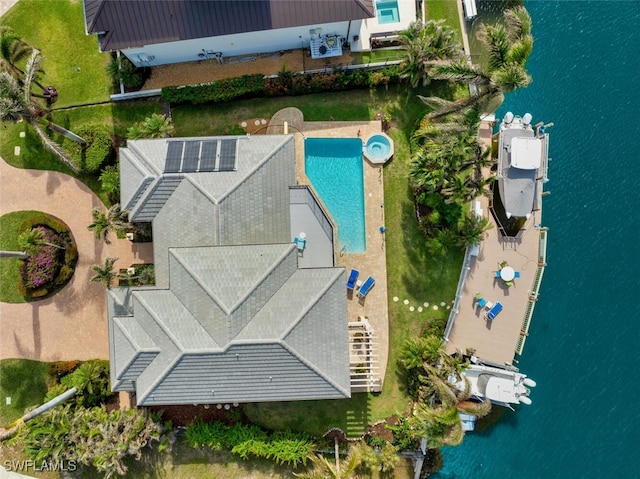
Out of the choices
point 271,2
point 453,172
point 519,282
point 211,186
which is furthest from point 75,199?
point 519,282

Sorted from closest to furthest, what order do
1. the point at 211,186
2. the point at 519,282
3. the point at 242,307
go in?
the point at 242,307
the point at 211,186
the point at 519,282

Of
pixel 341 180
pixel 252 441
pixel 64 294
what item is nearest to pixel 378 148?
pixel 341 180

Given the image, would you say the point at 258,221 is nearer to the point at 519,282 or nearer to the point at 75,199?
the point at 75,199

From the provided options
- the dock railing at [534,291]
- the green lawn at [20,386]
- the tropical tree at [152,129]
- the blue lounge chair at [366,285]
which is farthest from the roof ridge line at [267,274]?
the dock railing at [534,291]

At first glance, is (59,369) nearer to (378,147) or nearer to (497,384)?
(378,147)

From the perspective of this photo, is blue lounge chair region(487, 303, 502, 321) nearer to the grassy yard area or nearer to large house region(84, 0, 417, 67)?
large house region(84, 0, 417, 67)

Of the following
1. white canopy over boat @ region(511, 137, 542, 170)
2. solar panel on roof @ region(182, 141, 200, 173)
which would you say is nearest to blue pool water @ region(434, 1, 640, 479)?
white canopy over boat @ region(511, 137, 542, 170)
